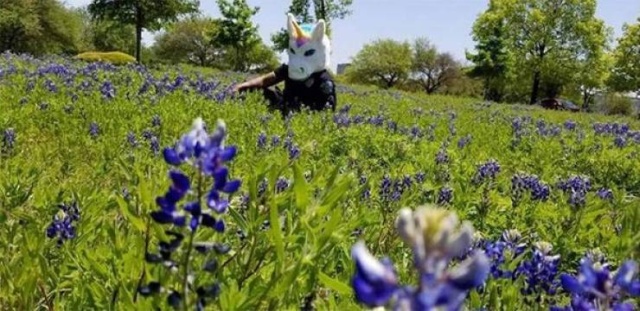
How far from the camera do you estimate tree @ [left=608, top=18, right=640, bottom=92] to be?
48.2 meters

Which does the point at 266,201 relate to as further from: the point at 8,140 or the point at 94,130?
the point at 94,130

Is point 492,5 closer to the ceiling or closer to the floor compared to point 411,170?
closer to the ceiling

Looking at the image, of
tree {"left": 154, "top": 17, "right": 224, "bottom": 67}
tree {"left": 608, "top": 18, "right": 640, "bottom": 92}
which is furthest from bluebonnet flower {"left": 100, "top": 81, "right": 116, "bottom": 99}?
tree {"left": 154, "top": 17, "right": 224, "bottom": 67}

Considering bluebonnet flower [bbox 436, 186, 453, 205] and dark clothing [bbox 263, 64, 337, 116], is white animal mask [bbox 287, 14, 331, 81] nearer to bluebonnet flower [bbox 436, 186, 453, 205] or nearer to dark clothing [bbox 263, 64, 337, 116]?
dark clothing [bbox 263, 64, 337, 116]

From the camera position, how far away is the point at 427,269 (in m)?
0.69

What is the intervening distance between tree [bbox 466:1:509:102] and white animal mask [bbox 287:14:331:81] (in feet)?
147

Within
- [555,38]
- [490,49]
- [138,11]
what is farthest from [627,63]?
[138,11]

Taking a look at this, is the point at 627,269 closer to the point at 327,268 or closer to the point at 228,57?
the point at 327,268

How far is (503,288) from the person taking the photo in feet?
7.28

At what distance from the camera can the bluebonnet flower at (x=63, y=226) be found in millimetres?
2488

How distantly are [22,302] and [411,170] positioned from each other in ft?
12.4

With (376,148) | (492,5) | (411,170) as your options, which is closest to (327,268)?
(411,170)

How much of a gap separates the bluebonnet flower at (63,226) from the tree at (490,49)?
5257cm

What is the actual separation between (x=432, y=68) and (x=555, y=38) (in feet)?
85.5
